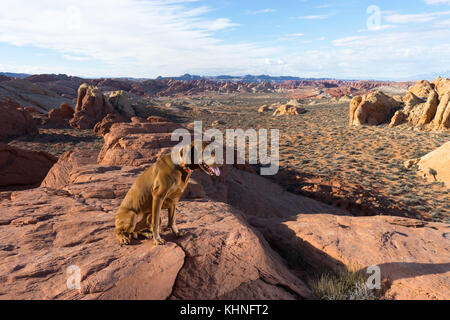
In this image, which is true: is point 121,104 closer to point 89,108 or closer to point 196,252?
point 89,108

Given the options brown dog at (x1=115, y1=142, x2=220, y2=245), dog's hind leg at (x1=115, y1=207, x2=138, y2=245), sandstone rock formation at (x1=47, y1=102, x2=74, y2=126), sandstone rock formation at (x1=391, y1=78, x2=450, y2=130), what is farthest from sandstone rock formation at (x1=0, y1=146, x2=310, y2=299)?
sandstone rock formation at (x1=47, y1=102, x2=74, y2=126)

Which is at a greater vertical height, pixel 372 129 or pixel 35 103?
pixel 35 103

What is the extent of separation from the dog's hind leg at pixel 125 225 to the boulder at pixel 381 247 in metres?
2.73

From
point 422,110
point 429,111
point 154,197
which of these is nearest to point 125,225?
point 154,197

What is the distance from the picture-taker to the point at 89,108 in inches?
1309

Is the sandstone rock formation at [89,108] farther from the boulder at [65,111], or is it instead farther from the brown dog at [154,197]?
the brown dog at [154,197]

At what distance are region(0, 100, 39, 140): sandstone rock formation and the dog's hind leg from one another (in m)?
28.3

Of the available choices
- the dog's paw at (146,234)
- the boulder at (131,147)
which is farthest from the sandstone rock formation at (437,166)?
the dog's paw at (146,234)

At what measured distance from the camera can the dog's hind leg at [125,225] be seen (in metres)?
3.70

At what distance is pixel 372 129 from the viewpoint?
2825 cm

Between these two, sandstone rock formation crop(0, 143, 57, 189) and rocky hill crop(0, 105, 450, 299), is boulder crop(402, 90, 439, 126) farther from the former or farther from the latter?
sandstone rock formation crop(0, 143, 57, 189)
